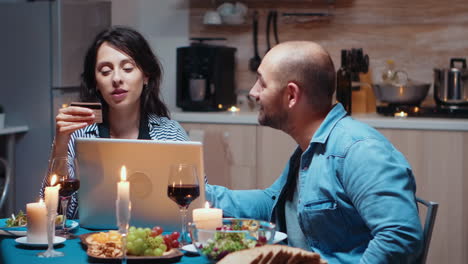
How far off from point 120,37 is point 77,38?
62.3 inches

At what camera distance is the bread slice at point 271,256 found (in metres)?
1.38

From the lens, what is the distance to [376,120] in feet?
12.2

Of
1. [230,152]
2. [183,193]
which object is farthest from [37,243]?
[230,152]

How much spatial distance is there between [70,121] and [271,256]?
107 cm

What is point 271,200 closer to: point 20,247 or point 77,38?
point 20,247

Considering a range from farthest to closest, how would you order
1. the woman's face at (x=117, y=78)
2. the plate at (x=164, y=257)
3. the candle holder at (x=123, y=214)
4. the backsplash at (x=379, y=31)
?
the backsplash at (x=379, y=31) < the woman's face at (x=117, y=78) < the plate at (x=164, y=257) < the candle holder at (x=123, y=214)

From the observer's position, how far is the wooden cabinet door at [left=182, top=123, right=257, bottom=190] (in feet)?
13.1

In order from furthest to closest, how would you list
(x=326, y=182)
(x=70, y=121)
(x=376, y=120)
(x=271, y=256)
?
(x=376, y=120)
(x=70, y=121)
(x=326, y=182)
(x=271, y=256)

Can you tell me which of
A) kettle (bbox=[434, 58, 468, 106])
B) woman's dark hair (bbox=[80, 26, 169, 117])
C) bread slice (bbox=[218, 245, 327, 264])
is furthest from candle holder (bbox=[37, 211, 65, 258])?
kettle (bbox=[434, 58, 468, 106])

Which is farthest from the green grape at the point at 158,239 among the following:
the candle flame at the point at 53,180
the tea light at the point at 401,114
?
the tea light at the point at 401,114

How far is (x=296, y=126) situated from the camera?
2.02 metres

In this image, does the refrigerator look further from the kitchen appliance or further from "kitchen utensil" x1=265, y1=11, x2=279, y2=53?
the kitchen appliance

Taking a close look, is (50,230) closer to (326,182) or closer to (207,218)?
(207,218)

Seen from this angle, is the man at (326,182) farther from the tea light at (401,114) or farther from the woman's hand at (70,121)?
the tea light at (401,114)
